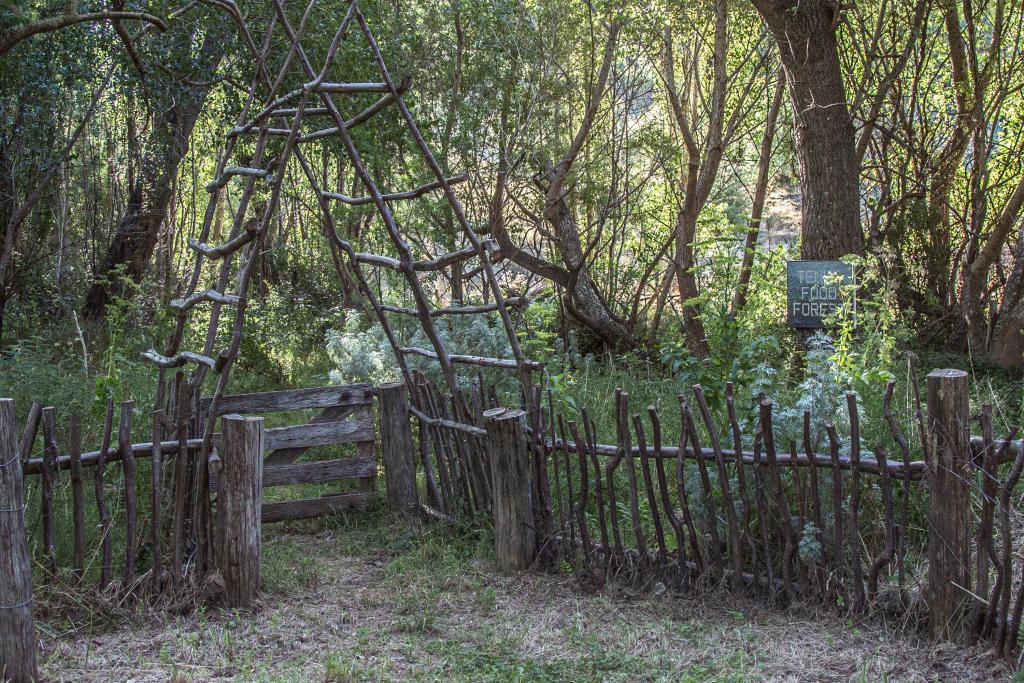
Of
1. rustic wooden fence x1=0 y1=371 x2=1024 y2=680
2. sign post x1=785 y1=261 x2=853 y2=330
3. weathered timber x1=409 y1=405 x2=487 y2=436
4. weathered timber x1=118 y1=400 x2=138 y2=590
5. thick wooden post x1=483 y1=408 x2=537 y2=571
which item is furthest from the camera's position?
sign post x1=785 y1=261 x2=853 y2=330

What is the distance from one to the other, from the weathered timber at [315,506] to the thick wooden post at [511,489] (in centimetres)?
123

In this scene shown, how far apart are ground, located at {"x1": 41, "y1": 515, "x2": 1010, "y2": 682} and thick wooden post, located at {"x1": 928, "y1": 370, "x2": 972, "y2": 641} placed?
0.50ft

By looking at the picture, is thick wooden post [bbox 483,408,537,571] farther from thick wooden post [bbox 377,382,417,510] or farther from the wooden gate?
the wooden gate

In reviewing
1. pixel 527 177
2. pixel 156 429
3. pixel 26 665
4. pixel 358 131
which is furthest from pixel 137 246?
pixel 26 665

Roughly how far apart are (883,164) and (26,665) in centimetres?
868

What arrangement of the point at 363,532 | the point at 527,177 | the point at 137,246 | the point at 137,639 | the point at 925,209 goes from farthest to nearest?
the point at 137,246
the point at 527,177
the point at 925,209
the point at 363,532
the point at 137,639

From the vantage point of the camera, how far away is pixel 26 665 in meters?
2.91

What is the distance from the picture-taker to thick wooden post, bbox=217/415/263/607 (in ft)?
11.8

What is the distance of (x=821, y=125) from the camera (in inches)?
281

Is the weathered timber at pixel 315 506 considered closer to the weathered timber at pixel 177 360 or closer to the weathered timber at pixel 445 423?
the weathered timber at pixel 445 423

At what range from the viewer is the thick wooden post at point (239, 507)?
3605 millimetres

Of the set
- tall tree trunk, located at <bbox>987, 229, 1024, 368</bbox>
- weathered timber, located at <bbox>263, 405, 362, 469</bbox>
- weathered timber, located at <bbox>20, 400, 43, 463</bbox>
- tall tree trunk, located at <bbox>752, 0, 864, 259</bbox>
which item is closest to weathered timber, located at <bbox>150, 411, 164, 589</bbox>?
weathered timber, located at <bbox>20, 400, 43, 463</bbox>

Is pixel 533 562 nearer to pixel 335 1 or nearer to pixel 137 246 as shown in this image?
pixel 335 1

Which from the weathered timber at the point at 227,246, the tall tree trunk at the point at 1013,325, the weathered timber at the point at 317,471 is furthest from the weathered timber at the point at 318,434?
the tall tree trunk at the point at 1013,325
